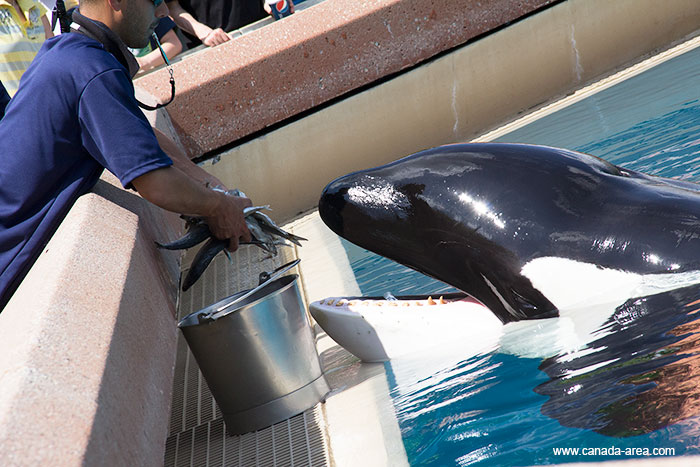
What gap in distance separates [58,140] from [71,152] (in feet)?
0.27

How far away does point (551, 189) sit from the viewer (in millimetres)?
2645

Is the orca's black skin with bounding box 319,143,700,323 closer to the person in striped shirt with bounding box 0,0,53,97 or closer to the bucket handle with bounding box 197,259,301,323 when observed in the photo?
the bucket handle with bounding box 197,259,301,323

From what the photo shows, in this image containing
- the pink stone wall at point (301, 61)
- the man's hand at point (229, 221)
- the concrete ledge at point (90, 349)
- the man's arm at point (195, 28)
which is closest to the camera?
the concrete ledge at point (90, 349)

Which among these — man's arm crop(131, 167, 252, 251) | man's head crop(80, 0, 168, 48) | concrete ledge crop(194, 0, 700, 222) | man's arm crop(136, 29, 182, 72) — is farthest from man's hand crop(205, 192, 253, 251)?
man's arm crop(136, 29, 182, 72)

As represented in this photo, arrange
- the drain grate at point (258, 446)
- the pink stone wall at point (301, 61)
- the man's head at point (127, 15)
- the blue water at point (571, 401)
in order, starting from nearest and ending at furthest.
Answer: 1. the blue water at point (571, 401)
2. the drain grate at point (258, 446)
3. the man's head at point (127, 15)
4. the pink stone wall at point (301, 61)

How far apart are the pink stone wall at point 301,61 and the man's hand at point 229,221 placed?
3.80m

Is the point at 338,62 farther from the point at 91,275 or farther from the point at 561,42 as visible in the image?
the point at 91,275

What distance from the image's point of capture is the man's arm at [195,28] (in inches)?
284

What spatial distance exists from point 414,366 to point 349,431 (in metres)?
0.44

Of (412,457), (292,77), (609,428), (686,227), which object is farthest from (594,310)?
(292,77)

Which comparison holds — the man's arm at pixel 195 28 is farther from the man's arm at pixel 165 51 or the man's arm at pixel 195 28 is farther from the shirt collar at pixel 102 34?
the shirt collar at pixel 102 34

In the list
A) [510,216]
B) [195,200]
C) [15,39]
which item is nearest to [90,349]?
[195,200]

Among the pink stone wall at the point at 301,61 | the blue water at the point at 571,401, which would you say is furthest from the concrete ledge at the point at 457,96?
the blue water at the point at 571,401

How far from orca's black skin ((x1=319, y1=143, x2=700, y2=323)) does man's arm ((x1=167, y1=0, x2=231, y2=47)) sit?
15.3ft
